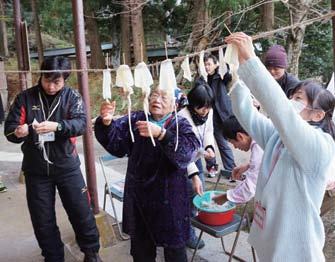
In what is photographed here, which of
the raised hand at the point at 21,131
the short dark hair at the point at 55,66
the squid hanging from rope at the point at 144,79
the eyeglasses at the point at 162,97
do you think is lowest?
the raised hand at the point at 21,131

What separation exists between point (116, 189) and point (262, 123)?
93.1 inches

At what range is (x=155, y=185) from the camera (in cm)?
248

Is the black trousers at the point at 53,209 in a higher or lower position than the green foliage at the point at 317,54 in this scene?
lower

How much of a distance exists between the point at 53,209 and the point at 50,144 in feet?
1.80

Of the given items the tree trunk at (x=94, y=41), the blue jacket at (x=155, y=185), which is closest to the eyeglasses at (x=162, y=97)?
the blue jacket at (x=155, y=185)

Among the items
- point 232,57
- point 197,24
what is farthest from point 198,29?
point 232,57

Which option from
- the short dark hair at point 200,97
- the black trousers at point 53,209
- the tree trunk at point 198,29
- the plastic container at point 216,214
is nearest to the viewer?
the plastic container at point 216,214

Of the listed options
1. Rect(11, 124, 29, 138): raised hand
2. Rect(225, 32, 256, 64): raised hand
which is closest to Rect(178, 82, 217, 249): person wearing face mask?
Rect(11, 124, 29, 138): raised hand

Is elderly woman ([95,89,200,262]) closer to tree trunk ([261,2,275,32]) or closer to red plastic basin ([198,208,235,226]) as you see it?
red plastic basin ([198,208,235,226])

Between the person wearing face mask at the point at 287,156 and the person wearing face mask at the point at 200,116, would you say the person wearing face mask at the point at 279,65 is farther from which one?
the person wearing face mask at the point at 287,156

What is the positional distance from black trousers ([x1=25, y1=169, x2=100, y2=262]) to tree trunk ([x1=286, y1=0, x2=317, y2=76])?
13.9ft

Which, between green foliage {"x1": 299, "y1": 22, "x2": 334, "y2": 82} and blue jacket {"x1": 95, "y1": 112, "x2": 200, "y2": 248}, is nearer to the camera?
blue jacket {"x1": 95, "y1": 112, "x2": 200, "y2": 248}

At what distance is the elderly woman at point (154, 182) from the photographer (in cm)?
244

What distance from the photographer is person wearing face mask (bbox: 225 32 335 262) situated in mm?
1379
